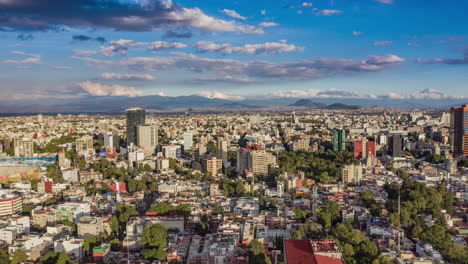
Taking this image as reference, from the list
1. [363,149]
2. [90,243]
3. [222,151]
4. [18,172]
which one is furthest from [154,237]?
[363,149]

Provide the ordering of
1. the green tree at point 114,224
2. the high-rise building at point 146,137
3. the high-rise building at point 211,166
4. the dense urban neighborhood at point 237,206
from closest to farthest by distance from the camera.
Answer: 1. the dense urban neighborhood at point 237,206
2. the green tree at point 114,224
3. the high-rise building at point 211,166
4. the high-rise building at point 146,137

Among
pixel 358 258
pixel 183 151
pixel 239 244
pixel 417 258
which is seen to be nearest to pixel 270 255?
pixel 239 244

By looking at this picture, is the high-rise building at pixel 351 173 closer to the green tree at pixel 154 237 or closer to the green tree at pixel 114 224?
the green tree at pixel 114 224

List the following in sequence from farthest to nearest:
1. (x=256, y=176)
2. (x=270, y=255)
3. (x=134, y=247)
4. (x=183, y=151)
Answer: (x=183, y=151) → (x=256, y=176) → (x=134, y=247) → (x=270, y=255)

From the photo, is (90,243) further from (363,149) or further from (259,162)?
(363,149)

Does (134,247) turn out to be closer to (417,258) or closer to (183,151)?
(417,258)

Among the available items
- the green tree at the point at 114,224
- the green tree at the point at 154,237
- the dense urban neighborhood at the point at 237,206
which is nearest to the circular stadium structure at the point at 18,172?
the dense urban neighborhood at the point at 237,206
